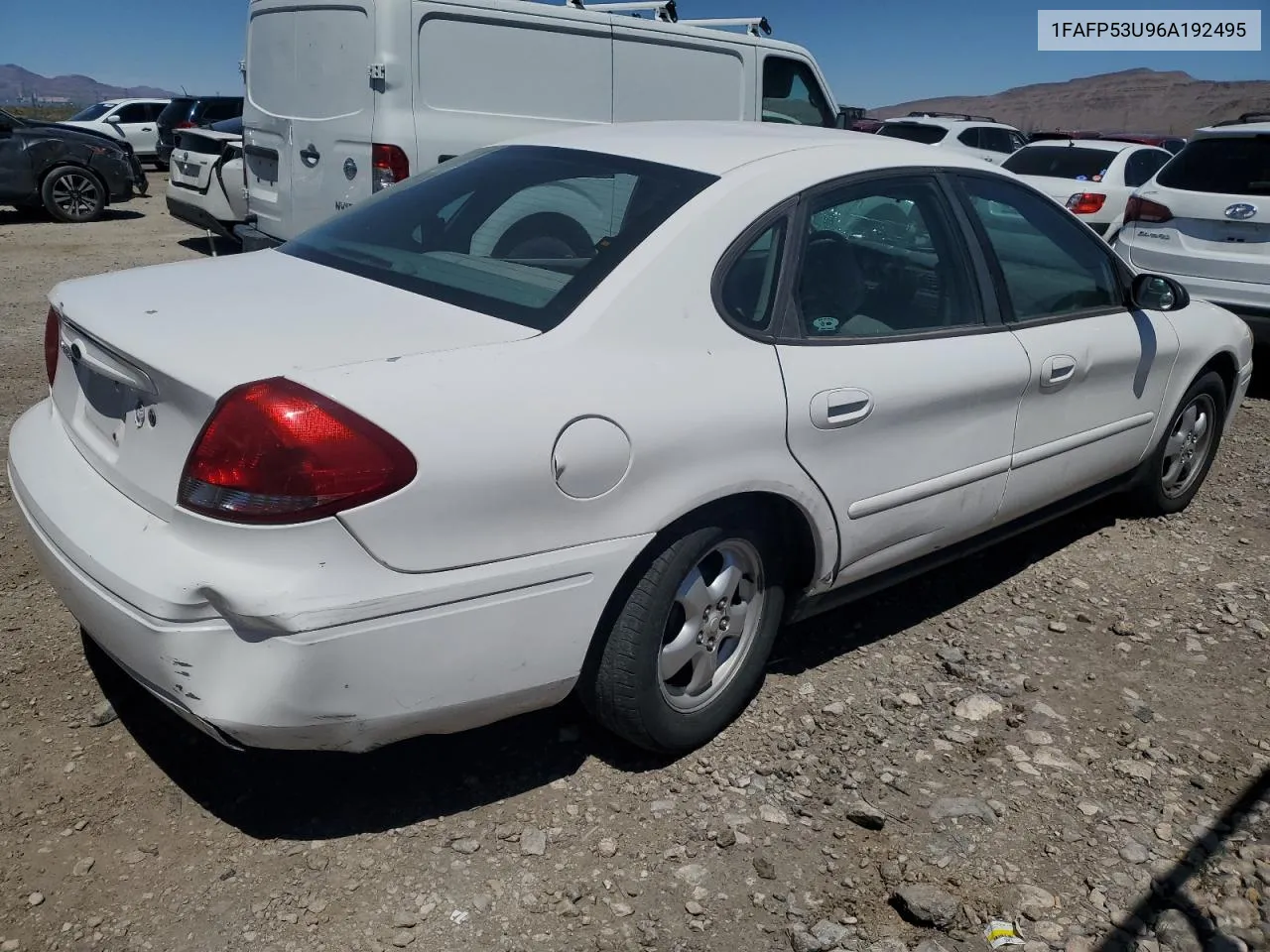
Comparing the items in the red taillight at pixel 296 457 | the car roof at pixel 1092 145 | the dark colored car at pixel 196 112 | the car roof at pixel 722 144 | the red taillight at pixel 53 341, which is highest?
the dark colored car at pixel 196 112

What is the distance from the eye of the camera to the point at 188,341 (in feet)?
8.02

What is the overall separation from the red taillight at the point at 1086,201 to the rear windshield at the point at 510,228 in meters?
9.95

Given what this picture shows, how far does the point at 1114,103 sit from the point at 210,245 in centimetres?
10358

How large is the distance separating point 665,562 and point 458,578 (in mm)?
562

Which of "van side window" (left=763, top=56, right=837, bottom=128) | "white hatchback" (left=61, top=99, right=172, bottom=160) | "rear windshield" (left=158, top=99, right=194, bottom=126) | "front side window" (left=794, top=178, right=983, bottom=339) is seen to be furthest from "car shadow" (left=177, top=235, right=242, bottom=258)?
"white hatchback" (left=61, top=99, right=172, bottom=160)

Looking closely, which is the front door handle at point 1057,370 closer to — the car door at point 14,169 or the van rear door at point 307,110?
the van rear door at point 307,110

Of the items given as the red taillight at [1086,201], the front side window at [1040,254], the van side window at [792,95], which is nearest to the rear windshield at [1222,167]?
the van side window at [792,95]

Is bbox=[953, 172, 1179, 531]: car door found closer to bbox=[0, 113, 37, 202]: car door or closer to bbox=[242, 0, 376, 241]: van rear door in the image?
bbox=[242, 0, 376, 241]: van rear door

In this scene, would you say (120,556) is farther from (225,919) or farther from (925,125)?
(925,125)

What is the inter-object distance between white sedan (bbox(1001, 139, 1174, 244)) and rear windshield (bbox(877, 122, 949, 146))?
18.1 feet

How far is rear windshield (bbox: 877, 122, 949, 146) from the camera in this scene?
63.0 ft

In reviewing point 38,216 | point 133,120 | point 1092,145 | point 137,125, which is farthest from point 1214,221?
point 133,120

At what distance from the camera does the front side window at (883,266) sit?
10.1 ft

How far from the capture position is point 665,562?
268cm
